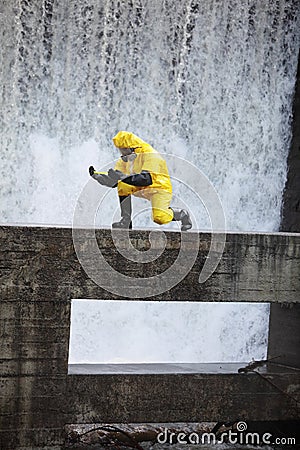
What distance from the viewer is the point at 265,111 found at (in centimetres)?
1144

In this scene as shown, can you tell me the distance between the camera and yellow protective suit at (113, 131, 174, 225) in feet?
18.4

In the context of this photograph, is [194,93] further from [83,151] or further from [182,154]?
[83,151]

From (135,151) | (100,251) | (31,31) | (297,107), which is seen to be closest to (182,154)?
(297,107)

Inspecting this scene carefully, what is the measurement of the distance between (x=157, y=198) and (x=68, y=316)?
1.04 m

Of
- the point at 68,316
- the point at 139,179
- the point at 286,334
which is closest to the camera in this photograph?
the point at 68,316

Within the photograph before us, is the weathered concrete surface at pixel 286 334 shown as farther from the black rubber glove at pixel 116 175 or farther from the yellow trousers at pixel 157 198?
the black rubber glove at pixel 116 175

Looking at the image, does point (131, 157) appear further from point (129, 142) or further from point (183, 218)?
point (183, 218)

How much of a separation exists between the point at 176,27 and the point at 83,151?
6.71 ft

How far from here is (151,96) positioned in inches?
441

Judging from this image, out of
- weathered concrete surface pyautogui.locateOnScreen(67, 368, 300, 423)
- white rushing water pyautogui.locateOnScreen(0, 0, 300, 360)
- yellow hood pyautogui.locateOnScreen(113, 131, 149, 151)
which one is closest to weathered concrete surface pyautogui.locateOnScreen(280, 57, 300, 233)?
white rushing water pyautogui.locateOnScreen(0, 0, 300, 360)

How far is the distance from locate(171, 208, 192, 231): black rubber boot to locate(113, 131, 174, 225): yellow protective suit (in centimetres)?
8

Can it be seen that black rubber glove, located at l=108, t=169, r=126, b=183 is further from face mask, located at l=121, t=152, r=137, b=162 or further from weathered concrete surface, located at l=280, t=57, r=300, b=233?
weathered concrete surface, located at l=280, t=57, r=300, b=233

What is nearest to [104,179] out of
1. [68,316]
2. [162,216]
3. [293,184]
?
[162,216]

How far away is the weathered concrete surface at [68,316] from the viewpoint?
502cm
